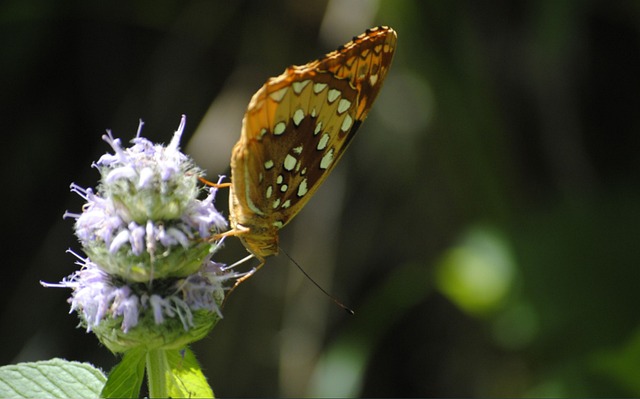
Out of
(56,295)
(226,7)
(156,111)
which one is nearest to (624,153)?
(226,7)

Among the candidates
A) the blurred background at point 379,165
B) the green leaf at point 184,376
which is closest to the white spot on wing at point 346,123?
the green leaf at point 184,376

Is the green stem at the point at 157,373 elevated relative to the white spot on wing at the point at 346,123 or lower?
lower

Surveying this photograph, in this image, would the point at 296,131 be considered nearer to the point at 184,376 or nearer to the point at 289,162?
the point at 289,162

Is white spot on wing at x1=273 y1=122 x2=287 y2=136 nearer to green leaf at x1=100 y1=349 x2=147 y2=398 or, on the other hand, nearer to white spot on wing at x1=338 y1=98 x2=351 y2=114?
white spot on wing at x1=338 y1=98 x2=351 y2=114

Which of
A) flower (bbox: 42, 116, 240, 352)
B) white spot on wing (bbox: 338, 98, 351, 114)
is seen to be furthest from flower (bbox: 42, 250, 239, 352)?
white spot on wing (bbox: 338, 98, 351, 114)

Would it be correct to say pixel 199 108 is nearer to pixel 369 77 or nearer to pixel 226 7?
pixel 226 7

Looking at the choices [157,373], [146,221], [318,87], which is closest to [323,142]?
[318,87]

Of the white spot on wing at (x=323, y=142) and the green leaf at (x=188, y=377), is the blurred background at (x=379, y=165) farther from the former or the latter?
the green leaf at (x=188, y=377)
